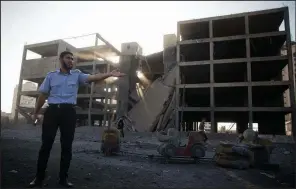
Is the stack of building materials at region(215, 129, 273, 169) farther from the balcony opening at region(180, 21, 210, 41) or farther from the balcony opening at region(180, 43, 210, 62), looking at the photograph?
the balcony opening at region(180, 21, 210, 41)

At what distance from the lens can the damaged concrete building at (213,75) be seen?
16156 mm

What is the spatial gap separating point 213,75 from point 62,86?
50.1ft

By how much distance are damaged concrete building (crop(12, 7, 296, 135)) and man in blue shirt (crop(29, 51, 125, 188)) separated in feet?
36.4

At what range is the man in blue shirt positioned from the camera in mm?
2932

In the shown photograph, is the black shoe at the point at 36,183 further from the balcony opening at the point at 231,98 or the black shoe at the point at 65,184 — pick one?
the balcony opening at the point at 231,98

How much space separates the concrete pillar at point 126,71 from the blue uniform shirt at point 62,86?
A: 1439cm

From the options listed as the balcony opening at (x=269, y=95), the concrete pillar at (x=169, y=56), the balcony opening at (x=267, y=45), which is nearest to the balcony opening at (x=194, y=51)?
the concrete pillar at (x=169, y=56)

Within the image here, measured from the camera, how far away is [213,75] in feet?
56.1

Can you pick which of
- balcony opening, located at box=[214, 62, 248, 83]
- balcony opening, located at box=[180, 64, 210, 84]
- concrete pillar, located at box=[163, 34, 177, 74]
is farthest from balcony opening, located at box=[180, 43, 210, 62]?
balcony opening, located at box=[214, 62, 248, 83]

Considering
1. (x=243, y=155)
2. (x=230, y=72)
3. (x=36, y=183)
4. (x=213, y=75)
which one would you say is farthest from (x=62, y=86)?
(x=230, y=72)

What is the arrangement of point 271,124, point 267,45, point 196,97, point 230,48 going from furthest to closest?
1. point 196,97
2. point 271,124
3. point 230,48
4. point 267,45

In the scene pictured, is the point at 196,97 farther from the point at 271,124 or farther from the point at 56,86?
the point at 56,86

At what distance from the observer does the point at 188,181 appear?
3.71 metres

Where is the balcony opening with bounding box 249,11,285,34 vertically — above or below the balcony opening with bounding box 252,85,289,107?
above
